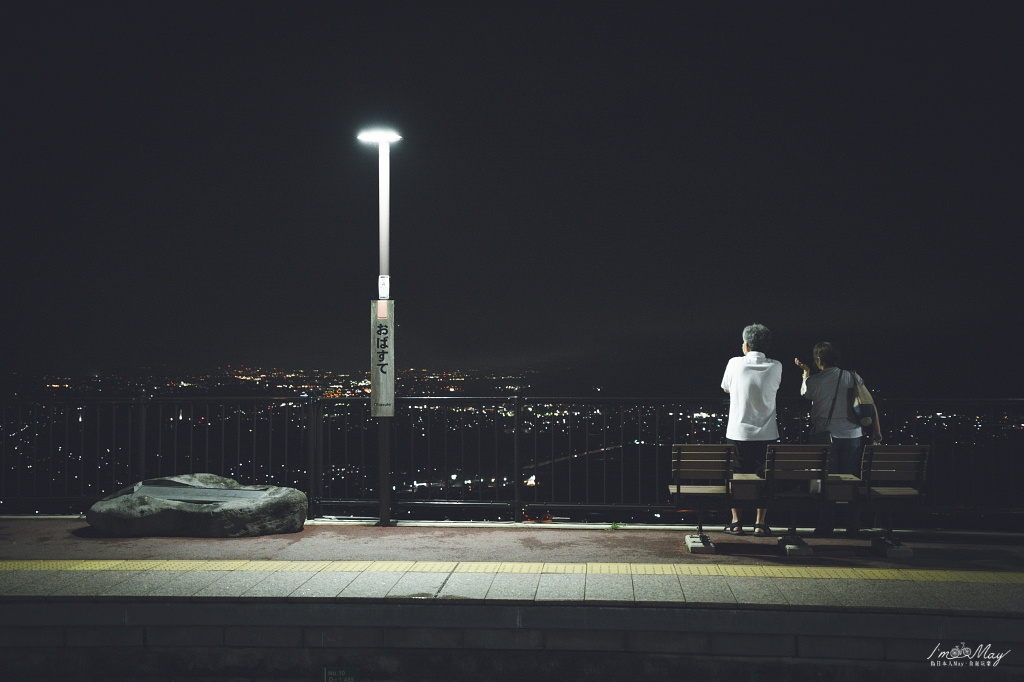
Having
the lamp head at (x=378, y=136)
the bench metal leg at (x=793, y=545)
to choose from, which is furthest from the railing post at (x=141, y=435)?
the bench metal leg at (x=793, y=545)

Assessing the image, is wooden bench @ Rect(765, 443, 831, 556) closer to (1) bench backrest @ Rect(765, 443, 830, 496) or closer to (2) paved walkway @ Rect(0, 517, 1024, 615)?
(1) bench backrest @ Rect(765, 443, 830, 496)

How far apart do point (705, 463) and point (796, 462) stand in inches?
29.9

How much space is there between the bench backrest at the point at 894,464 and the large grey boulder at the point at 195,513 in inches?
215

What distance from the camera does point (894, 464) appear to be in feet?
22.2

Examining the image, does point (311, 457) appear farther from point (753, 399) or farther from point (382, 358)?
point (753, 399)

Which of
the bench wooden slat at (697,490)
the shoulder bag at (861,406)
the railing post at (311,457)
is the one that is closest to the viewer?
the bench wooden slat at (697,490)

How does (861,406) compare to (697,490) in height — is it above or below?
above

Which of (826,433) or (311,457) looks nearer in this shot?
(826,433)

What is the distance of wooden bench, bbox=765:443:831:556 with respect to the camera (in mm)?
6715

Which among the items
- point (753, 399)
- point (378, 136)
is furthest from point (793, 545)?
point (378, 136)

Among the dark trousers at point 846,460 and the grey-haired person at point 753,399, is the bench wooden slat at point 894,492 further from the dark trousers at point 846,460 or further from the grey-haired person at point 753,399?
the grey-haired person at point 753,399

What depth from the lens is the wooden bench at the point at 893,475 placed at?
6699 millimetres

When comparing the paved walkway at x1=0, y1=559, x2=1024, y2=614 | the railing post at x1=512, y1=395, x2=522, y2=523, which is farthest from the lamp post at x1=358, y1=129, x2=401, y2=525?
the paved walkway at x1=0, y1=559, x2=1024, y2=614

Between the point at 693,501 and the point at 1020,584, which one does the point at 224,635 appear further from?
the point at 1020,584
